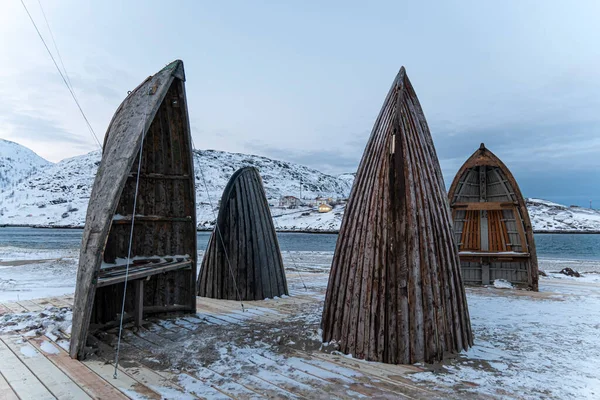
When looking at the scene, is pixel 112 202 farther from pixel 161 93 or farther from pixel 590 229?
pixel 590 229

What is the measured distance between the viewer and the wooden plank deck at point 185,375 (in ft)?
13.0

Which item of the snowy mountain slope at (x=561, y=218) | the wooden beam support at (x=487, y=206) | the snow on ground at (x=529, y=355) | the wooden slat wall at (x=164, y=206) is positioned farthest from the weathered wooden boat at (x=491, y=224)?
the snowy mountain slope at (x=561, y=218)

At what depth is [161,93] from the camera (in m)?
5.79

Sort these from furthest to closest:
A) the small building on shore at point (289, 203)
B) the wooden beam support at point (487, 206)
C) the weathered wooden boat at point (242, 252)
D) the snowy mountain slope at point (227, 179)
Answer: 1. the small building on shore at point (289, 203)
2. the snowy mountain slope at point (227, 179)
3. the wooden beam support at point (487, 206)
4. the weathered wooden boat at point (242, 252)

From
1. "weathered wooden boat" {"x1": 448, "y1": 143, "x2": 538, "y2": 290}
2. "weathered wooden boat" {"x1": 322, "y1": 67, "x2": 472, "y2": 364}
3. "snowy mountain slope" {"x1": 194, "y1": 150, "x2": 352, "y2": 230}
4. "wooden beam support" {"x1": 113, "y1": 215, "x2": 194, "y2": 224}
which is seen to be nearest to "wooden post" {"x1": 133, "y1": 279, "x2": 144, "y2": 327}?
"wooden beam support" {"x1": 113, "y1": 215, "x2": 194, "y2": 224}

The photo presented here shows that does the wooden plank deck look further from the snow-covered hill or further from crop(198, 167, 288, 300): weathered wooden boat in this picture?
the snow-covered hill

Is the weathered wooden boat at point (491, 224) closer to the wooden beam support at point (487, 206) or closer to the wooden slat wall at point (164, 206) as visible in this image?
the wooden beam support at point (487, 206)

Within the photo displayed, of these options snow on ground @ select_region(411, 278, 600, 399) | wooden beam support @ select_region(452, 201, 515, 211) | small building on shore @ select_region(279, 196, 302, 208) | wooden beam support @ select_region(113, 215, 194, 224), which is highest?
small building on shore @ select_region(279, 196, 302, 208)

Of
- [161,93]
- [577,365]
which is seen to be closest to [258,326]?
[161,93]

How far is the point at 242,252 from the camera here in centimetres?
933

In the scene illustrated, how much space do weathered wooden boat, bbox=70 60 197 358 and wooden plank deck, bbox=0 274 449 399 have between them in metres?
1.01

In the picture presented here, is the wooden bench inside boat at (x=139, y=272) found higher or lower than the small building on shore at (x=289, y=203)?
lower

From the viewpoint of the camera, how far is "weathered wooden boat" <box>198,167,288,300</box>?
30.6ft

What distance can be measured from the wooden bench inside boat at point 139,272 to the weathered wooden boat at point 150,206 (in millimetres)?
14
